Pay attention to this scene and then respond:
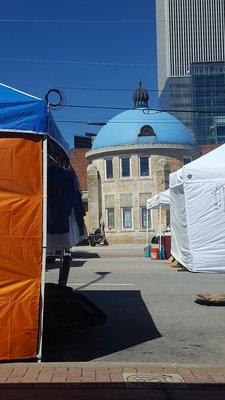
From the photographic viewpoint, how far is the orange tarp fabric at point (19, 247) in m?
6.30

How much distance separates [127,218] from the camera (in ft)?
155

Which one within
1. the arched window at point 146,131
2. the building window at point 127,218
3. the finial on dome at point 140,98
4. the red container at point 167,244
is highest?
the finial on dome at point 140,98

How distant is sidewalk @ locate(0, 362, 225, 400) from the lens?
5.21 meters

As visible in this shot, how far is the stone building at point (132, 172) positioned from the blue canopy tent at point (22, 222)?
3938 centimetres

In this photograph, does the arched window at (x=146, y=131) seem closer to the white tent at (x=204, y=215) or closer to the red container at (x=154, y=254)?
the red container at (x=154, y=254)

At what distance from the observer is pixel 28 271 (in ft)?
20.8

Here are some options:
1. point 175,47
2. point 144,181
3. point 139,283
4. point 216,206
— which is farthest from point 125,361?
point 144,181

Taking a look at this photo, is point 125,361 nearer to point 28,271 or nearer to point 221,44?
point 28,271

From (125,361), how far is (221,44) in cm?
2695

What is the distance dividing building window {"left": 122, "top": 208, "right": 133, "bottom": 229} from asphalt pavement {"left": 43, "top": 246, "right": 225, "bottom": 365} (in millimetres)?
31936

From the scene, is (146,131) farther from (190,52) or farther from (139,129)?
(190,52)

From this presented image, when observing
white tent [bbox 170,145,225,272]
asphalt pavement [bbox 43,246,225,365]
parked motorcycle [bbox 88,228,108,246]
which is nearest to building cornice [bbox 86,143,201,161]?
parked motorcycle [bbox 88,228,108,246]

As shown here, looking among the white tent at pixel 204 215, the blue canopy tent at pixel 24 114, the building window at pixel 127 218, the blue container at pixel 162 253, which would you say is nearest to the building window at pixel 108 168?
the building window at pixel 127 218

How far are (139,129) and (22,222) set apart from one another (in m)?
42.5
